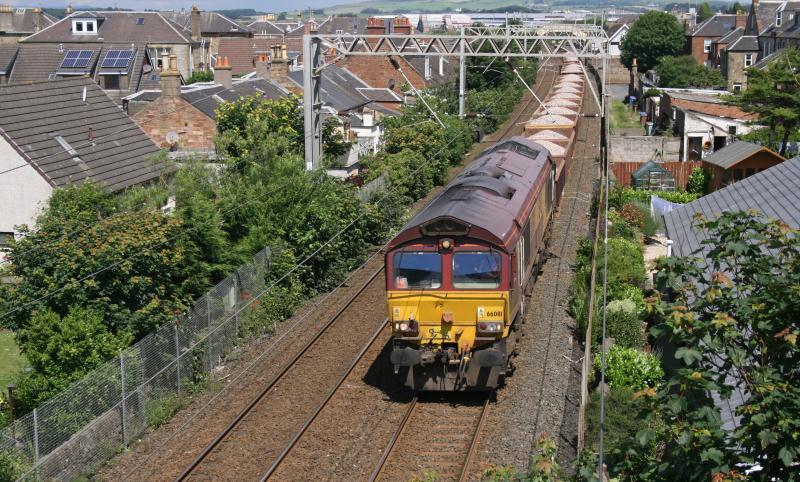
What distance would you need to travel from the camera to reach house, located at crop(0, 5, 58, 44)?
84062mm

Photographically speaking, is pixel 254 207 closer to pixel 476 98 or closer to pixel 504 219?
pixel 504 219

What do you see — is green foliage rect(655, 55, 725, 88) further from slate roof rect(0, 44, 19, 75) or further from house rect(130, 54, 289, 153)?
slate roof rect(0, 44, 19, 75)

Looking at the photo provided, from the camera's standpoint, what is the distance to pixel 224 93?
38.9m

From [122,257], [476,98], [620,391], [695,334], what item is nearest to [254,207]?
[122,257]

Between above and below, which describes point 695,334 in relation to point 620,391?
above

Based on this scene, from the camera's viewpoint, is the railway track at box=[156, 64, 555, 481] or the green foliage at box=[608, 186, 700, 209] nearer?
the railway track at box=[156, 64, 555, 481]

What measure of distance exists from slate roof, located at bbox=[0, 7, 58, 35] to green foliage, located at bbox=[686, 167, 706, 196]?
2599 inches

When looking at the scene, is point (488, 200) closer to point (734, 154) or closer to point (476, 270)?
point (476, 270)

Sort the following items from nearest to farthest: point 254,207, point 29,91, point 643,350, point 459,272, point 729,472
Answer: point 729,472 < point 459,272 < point 643,350 < point 254,207 < point 29,91

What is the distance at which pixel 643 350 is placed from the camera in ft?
64.5

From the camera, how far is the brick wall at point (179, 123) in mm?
35719

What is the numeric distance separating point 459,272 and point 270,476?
435 cm

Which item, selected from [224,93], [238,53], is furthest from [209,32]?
[224,93]

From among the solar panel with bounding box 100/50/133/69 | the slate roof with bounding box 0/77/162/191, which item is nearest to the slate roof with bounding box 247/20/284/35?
the solar panel with bounding box 100/50/133/69
